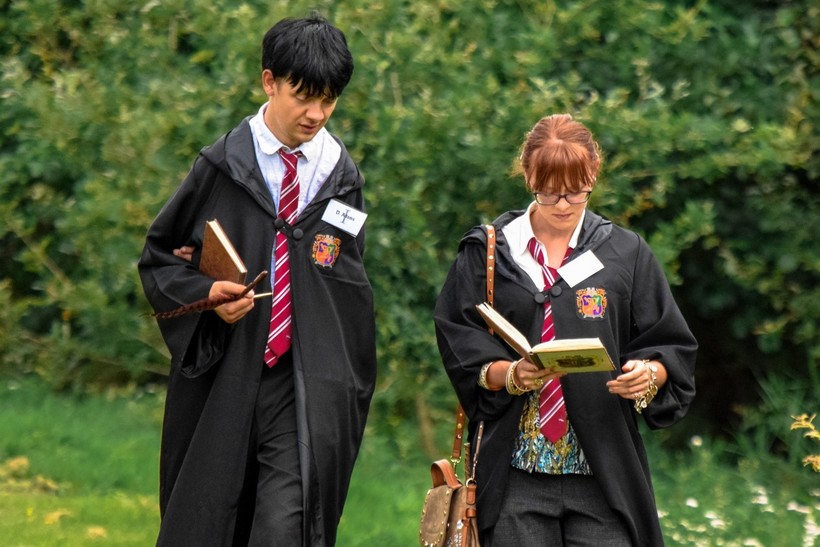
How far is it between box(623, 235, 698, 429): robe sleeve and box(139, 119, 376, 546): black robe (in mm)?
856

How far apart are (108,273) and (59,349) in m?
1.30

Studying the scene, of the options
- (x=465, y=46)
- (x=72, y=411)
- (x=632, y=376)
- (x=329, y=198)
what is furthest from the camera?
(x=72, y=411)

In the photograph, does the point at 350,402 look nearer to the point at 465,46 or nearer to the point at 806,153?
the point at 465,46

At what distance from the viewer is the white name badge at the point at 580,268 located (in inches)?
175

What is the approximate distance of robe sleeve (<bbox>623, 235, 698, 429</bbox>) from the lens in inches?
175

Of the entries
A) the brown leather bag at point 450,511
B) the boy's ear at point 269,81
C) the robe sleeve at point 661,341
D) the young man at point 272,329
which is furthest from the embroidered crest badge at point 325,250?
the robe sleeve at point 661,341

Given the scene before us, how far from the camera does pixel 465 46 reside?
7855 mm

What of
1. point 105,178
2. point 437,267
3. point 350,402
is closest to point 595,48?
point 437,267

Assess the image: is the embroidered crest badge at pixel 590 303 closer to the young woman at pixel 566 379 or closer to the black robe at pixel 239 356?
the young woman at pixel 566 379

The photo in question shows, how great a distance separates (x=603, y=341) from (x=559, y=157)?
0.52 m

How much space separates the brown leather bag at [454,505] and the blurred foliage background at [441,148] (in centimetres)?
268

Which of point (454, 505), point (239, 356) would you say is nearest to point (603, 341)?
point (454, 505)

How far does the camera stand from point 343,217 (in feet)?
15.7

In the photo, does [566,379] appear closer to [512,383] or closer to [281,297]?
[512,383]
